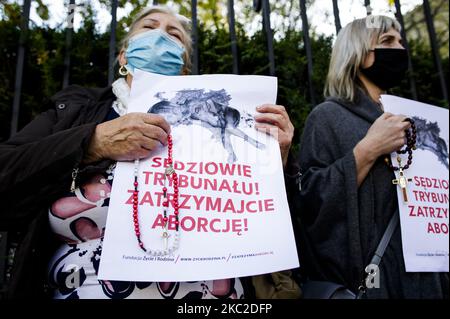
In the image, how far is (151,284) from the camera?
1.27 meters

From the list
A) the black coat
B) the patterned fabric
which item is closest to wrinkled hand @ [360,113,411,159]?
the patterned fabric

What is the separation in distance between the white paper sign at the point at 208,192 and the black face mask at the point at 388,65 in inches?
35.6

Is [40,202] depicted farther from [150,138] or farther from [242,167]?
[242,167]

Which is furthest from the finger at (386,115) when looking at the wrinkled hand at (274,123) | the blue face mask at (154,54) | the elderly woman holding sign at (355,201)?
the blue face mask at (154,54)

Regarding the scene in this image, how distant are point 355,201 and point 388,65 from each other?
84 centimetres

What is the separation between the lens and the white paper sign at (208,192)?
1.16 m

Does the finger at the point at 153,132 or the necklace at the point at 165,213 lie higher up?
the finger at the point at 153,132

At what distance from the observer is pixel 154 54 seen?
1.67 metres

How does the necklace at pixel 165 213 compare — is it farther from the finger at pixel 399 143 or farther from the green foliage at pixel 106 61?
the green foliage at pixel 106 61

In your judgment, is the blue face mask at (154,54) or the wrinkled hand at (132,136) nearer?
the wrinkled hand at (132,136)

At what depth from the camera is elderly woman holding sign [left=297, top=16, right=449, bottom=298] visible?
1590 millimetres

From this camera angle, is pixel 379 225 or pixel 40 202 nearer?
pixel 40 202
